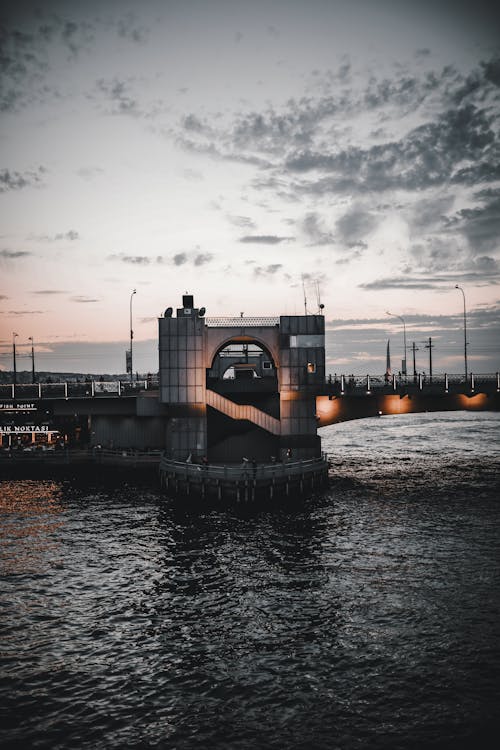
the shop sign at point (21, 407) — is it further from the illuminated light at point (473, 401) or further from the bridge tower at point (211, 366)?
A: the illuminated light at point (473, 401)

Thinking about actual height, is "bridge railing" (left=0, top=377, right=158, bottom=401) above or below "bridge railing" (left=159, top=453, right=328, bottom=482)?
above

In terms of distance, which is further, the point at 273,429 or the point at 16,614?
the point at 273,429

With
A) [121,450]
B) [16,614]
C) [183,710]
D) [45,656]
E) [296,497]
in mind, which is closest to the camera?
[183,710]

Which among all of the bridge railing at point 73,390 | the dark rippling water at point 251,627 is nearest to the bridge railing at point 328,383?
the bridge railing at point 73,390

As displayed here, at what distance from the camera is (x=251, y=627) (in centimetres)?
2936

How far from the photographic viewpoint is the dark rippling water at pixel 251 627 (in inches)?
861

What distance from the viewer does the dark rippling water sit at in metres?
21.9

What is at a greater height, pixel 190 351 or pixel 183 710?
pixel 190 351

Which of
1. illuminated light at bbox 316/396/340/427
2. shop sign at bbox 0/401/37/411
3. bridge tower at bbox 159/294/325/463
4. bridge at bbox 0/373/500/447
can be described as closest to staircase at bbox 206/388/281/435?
bridge tower at bbox 159/294/325/463

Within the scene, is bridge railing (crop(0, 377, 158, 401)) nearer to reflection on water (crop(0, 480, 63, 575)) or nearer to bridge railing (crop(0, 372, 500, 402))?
bridge railing (crop(0, 372, 500, 402))

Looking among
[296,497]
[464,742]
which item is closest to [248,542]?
[296,497]

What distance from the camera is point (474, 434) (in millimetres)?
138375

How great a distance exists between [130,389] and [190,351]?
15.1 m

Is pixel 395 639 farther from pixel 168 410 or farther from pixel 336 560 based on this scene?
pixel 168 410
